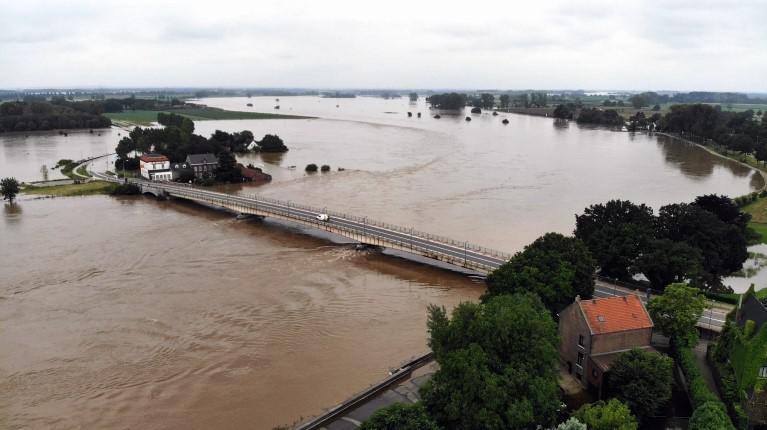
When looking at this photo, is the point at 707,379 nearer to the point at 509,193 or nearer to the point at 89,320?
the point at 89,320

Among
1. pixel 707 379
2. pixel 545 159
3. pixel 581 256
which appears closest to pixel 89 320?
pixel 581 256

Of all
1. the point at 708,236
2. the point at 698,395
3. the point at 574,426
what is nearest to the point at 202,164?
the point at 708,236

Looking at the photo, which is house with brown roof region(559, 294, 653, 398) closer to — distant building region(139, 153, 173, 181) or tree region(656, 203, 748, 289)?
tree region(656, 203, 748, 289)

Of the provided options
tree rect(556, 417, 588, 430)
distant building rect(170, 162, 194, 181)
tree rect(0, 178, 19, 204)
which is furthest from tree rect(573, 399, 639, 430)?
distant building rect(170, 162, 194, 181)

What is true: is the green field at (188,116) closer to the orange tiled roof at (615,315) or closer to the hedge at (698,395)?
the orange tiled roof at (615,315)

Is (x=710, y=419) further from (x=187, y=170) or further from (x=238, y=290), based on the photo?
(x=187, y=170)

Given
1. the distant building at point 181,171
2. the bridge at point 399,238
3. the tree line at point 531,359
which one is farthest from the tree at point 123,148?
the tree line at point 531,359
